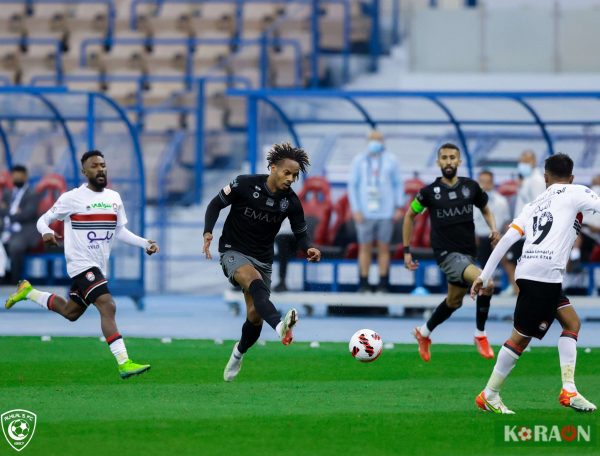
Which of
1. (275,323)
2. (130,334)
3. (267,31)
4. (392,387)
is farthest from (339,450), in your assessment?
(267,31)

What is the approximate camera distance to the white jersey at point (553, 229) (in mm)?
9789

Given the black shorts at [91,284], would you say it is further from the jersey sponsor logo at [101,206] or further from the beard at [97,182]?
the beard at [97,182]

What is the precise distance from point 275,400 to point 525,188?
9394 millimetres

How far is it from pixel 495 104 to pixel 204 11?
31.3 feet

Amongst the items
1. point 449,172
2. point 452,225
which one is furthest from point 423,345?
point 449,172

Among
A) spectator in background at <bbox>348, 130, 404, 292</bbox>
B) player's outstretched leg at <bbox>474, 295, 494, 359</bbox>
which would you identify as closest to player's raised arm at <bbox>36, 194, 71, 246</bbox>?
player's outstretched leg at <bbox>474, 295, 494, 359</bbox>

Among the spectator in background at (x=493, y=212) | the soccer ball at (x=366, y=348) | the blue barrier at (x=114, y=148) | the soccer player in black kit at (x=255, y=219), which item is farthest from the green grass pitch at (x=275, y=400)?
the blue barrier at (x=114, y=148)

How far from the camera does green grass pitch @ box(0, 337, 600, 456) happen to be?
8461 mm

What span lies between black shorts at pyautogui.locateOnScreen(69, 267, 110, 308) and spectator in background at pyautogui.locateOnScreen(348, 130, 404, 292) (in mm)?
7664

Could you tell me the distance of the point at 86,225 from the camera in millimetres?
12273

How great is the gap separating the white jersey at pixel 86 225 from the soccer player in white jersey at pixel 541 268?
3875mm

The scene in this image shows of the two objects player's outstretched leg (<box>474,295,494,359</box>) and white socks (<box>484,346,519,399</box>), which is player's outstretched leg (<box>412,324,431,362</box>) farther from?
white socks (<box>484,346,519,399</box>)

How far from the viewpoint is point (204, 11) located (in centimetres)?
2831

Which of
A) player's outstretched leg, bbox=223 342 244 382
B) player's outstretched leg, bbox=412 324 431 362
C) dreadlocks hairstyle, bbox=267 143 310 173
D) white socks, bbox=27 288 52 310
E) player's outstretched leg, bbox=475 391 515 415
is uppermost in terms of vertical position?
dreadlocks hairstyle, bbox=267 143 310 173
